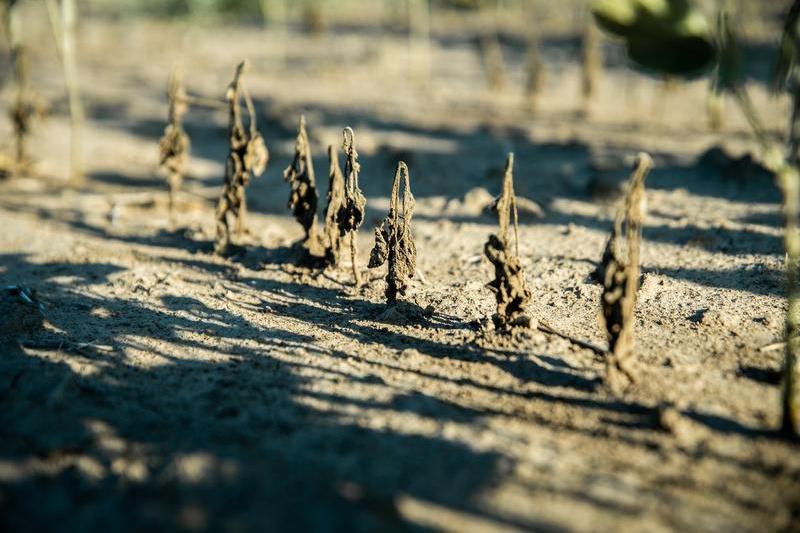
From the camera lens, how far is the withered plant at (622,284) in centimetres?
359

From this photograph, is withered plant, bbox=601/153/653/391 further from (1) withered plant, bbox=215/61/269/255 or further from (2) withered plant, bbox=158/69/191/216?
(2) withered plant, bbox=158/69/191/216

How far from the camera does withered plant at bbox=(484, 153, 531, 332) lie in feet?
14.2

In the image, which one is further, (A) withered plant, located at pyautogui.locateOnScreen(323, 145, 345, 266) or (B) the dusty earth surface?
(A) withered plant, located at pyautogui.locateOnScreen(323, 145, 345, 266)

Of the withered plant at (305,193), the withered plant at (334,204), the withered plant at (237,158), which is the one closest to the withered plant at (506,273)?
the withered plant at (334,204)

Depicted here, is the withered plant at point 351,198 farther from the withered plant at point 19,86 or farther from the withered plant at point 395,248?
the withered plant at point 19,86

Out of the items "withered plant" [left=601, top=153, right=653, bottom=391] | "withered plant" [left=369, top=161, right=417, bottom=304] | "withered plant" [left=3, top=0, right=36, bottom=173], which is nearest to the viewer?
"withered plant" [left=601, top=153, right=653, bottom=391]

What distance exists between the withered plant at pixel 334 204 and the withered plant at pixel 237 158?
0.79m

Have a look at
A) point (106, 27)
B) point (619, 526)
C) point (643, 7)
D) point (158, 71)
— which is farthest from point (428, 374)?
point (106, 27)

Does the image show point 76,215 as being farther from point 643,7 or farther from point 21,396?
point 643,7

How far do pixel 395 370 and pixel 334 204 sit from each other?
6.28 ft

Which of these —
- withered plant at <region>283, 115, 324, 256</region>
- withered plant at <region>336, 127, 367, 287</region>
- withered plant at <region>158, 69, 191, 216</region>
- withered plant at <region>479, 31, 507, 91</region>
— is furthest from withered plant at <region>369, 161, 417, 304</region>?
withered plant at <region>479, 31, 507, 91</region>

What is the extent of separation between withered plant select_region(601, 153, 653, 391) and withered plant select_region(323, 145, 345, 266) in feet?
7.87

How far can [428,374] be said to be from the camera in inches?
163

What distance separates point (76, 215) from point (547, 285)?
565 centimetres
